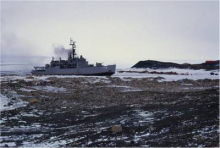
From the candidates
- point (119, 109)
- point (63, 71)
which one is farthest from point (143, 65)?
point (119, 109)

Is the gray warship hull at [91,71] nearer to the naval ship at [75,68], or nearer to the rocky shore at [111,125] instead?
the naval ship at [75,68]

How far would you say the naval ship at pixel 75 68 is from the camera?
2408 inches

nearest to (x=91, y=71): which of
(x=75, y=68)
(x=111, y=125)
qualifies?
(x=75, y=68)

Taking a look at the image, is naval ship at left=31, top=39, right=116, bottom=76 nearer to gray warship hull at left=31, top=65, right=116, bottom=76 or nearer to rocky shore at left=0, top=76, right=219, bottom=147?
gray warship hull at left=31, top=65, right=116, bottom=76

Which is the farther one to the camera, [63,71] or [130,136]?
[63,71]

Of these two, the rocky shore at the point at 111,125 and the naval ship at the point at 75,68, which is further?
the naval ship at the point at 75,68

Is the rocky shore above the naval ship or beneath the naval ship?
beneath

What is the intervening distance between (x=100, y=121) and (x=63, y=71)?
53.8m

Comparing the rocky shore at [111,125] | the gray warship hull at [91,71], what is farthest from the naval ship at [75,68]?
the rocky shore at [111,125]

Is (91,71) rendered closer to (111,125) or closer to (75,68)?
(75,68)

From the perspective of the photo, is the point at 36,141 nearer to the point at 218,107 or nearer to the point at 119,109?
the point at 119,109

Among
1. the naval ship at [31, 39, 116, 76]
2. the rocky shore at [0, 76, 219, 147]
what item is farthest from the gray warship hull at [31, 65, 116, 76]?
the rocky shore at [0, 76, 219, 147]

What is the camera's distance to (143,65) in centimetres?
14462

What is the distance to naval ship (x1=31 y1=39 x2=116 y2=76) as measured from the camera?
61.2 meters
